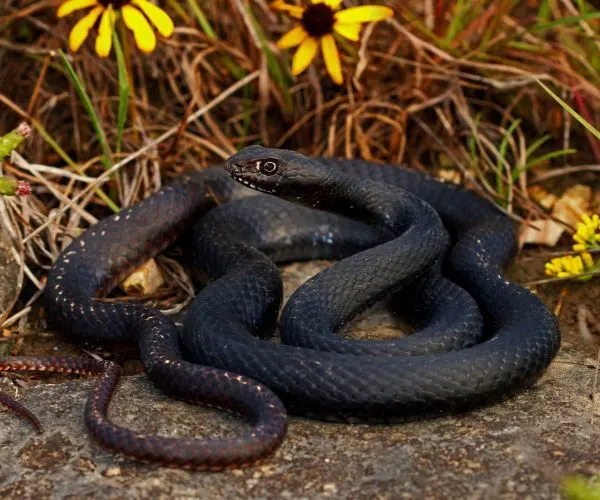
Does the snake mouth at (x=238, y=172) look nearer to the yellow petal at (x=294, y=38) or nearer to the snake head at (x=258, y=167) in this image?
the snake head at (x=258, y=167)

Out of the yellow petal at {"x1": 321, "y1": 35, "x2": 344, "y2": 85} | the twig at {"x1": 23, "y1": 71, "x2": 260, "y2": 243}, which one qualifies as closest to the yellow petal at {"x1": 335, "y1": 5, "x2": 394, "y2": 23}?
the yellow petal at {"x1": 321, "y1": 35, "x2": 344, "y2": 85}

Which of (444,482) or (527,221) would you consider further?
(527,221)

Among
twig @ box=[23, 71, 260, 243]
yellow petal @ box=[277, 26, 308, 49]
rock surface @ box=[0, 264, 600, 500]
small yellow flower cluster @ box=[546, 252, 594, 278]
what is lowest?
rock surface @ box=[0, 264, 600, 500]

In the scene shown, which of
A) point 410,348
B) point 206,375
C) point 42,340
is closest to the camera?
point 206,375

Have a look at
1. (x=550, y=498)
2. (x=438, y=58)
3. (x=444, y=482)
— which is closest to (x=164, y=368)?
(x=444, y=482)

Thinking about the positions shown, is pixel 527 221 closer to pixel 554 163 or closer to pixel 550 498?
pixel 554 163

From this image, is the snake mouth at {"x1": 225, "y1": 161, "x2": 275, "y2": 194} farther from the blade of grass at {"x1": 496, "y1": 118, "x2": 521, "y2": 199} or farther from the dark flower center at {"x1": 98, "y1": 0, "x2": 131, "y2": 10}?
the blade of grass at {"x1": 496, "y1": 118, "x2": 521, "y2": 199}

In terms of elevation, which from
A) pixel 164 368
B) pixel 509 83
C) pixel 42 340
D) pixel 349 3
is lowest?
pixel 42 340

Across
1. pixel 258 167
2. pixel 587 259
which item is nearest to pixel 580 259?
pixel 587 259
